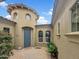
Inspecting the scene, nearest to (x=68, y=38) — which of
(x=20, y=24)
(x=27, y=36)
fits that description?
(x=20, y=24)

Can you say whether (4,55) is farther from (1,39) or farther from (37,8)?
(37,8)

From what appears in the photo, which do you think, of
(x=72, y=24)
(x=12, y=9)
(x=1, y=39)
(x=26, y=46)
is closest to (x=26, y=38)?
(x=26, y=46)

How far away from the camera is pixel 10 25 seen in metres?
13.2

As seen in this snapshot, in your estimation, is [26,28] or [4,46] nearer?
[4,46]

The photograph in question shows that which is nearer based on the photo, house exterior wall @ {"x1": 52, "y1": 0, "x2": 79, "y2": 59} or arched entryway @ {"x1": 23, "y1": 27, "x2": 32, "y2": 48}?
house exterior wall @ {"x1": 52, "y1": 0, "x2": 79, "y2": 59}

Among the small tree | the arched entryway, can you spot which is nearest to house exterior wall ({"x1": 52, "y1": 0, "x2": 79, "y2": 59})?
the small tree

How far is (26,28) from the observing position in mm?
15719

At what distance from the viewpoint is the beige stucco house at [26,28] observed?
1484cm

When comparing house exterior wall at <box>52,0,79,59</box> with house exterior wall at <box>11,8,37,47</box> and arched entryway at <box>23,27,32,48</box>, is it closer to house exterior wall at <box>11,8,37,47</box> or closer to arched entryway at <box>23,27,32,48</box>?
house exterior wall at <box>11,8,37,47</box>

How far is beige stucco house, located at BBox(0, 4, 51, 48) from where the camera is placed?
14842mm

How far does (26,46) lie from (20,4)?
4906 millimetres

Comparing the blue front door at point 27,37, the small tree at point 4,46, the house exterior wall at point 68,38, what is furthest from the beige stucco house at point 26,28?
the house exterior wall at point 68,38

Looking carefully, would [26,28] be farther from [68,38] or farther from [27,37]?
[68,38]

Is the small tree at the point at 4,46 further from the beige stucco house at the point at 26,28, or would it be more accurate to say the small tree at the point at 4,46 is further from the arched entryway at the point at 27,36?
the arched entryway at the point at 27,36
